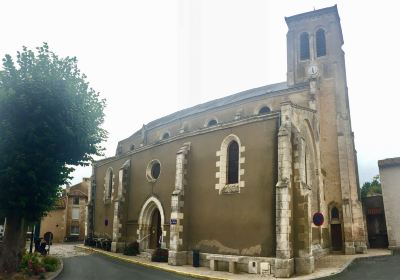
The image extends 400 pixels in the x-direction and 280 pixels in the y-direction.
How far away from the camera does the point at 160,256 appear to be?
18688 millimetres

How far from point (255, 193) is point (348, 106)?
1645 cm

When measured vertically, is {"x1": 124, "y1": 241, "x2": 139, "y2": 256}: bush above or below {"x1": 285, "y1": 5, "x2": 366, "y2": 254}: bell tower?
below

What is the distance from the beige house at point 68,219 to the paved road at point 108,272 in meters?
22.7

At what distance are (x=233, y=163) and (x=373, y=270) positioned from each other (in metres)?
7.96

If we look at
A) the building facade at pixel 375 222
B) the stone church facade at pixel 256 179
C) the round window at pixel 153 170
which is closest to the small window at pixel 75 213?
the stone church facade at pixel 256 179

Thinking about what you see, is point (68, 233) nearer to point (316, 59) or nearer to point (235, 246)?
point (235, 246)

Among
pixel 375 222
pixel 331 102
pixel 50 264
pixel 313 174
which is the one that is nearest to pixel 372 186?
pixel 375 222

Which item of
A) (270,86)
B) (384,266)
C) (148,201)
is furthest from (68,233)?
(384,266)

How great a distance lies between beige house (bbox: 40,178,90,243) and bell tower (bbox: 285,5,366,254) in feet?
96.2

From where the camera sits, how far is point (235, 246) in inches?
627

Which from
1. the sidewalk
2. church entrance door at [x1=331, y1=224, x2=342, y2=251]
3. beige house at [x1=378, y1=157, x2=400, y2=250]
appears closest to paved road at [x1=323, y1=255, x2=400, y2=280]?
the sidewalk

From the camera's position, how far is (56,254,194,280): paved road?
14250 mm

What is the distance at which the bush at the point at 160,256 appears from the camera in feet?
61.2

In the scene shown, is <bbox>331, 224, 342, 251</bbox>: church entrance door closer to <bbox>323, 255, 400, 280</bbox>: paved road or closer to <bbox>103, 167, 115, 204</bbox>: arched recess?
<bbox>323, 255, 400, 280</bbox>: paved road
